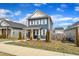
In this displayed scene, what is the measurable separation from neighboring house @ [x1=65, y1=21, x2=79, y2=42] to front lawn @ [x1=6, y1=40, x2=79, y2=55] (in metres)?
0.14

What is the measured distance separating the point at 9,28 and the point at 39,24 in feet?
2.31

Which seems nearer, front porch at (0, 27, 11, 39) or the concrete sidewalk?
the concrete sidewalk

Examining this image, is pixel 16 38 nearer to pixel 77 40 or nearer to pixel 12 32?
pixel 12 32

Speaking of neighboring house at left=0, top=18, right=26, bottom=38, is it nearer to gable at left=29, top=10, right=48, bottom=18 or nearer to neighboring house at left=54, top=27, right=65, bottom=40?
gable at left=29, top=10, right=48, bottom=18

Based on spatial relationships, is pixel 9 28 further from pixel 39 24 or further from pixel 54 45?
pixel 54 45

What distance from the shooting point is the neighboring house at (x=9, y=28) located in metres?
5.13

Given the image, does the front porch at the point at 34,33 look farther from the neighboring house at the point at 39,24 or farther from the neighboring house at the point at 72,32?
the neighboring house at the point at 72,32

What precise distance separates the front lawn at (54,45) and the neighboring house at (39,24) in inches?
5.9

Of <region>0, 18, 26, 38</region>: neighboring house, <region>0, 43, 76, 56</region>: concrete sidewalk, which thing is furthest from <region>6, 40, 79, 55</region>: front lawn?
<region>0, 18, 26, 38</region>: neighboring house

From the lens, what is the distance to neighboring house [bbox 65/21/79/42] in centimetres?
496

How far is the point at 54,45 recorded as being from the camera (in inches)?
199

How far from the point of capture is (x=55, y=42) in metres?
5.09

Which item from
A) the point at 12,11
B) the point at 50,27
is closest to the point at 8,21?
the point at 12,11

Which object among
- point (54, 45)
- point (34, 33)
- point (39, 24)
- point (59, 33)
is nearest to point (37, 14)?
point (39, 24)
